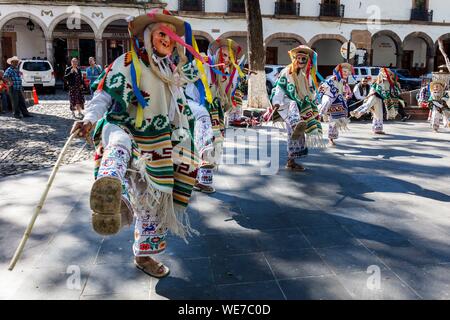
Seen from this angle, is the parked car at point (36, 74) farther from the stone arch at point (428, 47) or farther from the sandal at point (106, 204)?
the stone arch at point (428, 47)

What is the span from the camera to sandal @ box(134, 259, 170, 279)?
3.34 m

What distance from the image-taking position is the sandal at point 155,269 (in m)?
3.34

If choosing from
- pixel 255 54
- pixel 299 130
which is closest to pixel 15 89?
pixel 255 54

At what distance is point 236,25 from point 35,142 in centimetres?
1838

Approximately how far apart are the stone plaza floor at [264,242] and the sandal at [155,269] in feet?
0.19

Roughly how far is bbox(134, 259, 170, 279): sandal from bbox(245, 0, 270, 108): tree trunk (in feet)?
34.4

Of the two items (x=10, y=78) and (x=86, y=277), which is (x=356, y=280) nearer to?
(x=86, y=277)

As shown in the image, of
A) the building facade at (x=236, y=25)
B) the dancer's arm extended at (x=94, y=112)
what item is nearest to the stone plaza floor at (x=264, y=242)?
the dancer's arm extended at (x=94, y=112)

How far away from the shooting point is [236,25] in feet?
82.8

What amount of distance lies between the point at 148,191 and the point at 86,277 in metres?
0.82

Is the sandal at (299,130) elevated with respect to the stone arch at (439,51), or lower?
lower

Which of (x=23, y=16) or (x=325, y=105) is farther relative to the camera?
(x=23, y=16)

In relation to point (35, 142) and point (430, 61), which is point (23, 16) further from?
point (430, 61)
